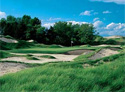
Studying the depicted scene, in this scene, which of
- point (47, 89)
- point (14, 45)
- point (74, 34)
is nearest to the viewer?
point (47, 89)

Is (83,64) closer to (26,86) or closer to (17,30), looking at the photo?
(26,86)

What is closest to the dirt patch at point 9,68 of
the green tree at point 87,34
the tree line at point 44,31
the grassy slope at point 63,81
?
the grassy slope at point 63,81

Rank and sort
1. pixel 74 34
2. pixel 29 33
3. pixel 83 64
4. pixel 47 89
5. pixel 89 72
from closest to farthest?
pixel 47 89, pixel 89 72, pixel 83 64, pixel 29 33, pixel 74 34

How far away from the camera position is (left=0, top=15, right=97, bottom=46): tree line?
57.4m

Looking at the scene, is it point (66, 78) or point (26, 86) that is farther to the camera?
point (66, 78)

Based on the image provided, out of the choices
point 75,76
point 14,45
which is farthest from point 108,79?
point 14,45

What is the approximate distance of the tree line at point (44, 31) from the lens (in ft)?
188

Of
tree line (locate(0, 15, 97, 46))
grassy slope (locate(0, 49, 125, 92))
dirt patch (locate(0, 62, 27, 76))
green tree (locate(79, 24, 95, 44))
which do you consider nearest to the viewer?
grassy slope (locate(0, 49, 125, 92))

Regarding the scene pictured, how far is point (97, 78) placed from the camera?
Answer: 6.35m

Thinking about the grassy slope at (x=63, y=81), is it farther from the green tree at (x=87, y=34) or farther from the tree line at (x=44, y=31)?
the green tree at (x=87, y=34)

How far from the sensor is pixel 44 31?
61.0 metres

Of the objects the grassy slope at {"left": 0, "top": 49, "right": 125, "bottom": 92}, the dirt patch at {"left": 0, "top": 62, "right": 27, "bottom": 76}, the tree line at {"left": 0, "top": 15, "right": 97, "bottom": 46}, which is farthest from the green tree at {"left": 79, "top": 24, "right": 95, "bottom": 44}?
the grassy slope at {"left": 0, "top": 49, "right": 125, "bottom": 92}

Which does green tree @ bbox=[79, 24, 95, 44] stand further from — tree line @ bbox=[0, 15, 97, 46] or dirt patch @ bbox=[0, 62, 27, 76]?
dirt patch @ bbox=[0, 62, 27, 76]

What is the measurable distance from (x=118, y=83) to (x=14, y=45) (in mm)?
30289
